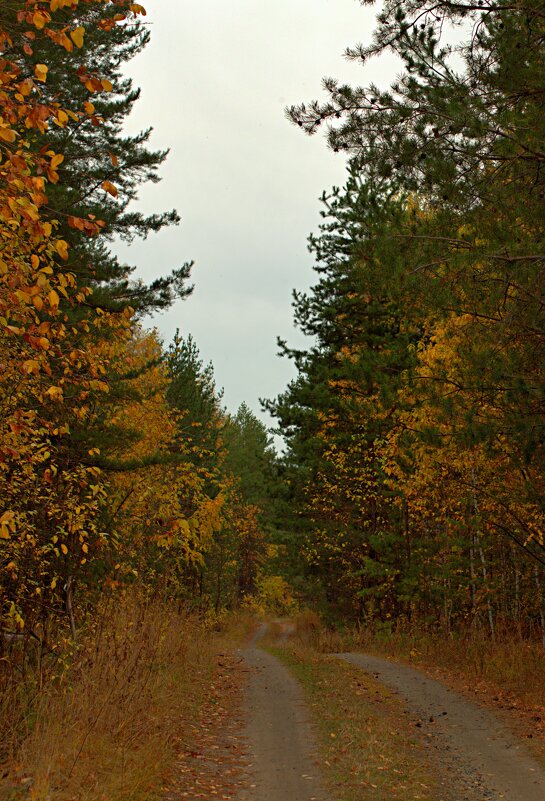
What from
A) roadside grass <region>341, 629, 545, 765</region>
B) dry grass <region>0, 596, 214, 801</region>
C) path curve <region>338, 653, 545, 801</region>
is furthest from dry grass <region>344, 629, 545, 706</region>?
dry grass <region>0, 596, 214, 801</region>

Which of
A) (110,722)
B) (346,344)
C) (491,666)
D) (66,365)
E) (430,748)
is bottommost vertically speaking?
(430,748)

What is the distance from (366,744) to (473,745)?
1.39 metres

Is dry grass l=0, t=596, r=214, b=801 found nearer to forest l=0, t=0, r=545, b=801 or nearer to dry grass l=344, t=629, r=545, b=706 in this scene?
forest l=0, t=0, r=545, b=801

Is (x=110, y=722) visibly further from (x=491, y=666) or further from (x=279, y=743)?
(x=491, y=666)

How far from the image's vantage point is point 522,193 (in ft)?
29.7

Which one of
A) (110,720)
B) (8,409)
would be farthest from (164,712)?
(8,409)

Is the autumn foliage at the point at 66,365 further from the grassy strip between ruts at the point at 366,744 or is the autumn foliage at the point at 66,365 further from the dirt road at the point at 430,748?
the grassy strip between ruts at the point at 366,744

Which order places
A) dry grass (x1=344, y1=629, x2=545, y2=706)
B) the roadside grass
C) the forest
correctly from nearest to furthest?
1. the forest
2. the roadside grass
3. dry grass (x1=344, y1=629, x2=545, y2=706)

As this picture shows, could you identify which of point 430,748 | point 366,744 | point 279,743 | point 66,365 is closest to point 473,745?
point 430,748

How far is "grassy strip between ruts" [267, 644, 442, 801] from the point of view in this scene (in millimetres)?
6879

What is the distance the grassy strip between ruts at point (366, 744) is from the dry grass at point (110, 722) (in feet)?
6.15

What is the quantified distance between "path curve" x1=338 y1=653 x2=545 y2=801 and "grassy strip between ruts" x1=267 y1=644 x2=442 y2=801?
309 mm

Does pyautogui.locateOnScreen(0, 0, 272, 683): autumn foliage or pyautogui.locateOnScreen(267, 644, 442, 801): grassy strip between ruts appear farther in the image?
pyautogui.locateOnScreen(267, 644, 442, 801): grassy strip between ruts

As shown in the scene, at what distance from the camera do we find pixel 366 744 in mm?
8352
